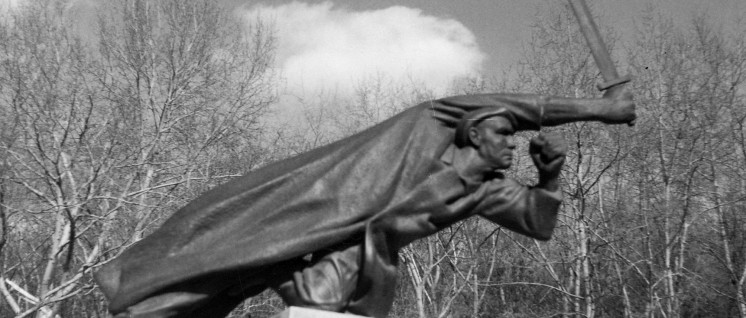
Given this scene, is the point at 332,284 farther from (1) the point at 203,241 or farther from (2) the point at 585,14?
(2) the point at 585,14

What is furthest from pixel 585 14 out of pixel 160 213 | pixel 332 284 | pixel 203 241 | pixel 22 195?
pixel 22 195

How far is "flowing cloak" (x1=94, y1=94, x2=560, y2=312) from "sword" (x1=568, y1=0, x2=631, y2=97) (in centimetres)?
42

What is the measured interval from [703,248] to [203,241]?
1752cm

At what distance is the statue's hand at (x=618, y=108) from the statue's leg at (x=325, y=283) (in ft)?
4.75

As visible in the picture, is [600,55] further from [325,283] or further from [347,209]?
[325,283]

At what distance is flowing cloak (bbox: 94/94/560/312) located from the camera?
3652mm

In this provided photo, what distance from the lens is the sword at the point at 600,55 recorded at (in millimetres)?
3982

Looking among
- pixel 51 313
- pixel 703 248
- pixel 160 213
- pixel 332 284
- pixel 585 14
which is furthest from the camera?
pixel 703 248

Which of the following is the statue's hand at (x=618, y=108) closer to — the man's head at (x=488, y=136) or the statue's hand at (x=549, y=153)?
the statue's hand at (x=549, y=153)

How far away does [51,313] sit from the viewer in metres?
12.8

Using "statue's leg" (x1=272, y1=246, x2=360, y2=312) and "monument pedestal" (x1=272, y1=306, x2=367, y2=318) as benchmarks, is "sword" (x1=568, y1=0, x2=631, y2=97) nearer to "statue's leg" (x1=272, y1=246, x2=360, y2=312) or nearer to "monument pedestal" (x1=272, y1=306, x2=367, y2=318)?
"statue's leg" (x1=272, y1=246, x2=360, y2=312)

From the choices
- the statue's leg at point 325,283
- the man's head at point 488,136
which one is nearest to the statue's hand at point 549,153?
the man's head at point 488,136

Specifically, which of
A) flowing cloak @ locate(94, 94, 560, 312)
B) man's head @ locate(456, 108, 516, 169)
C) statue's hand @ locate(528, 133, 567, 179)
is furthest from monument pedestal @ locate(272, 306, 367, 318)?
statue's hand @ locate(528, 133, 567, 179)

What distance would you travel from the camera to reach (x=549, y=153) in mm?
3850
